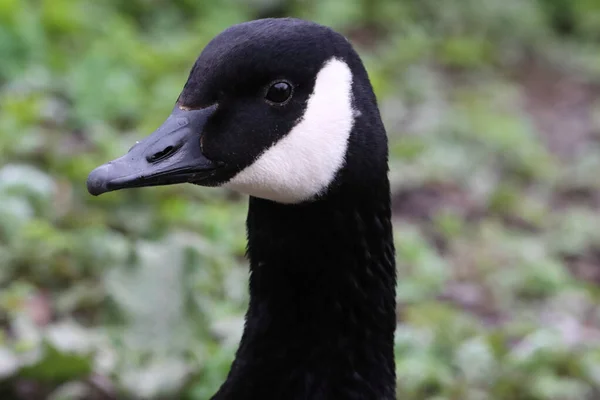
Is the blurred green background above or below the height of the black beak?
above

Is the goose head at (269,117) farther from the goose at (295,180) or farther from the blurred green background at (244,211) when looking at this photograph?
the blurred green background at (244,211)

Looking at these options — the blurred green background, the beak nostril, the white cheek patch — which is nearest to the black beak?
the beak nostril

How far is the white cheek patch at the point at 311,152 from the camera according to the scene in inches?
97.6

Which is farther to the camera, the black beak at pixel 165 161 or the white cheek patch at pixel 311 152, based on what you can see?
the white cheek patch at pixel 311 152

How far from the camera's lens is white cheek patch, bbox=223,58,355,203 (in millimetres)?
2479

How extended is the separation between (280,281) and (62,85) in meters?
3.52

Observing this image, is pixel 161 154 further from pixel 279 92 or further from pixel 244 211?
pixel 244 211

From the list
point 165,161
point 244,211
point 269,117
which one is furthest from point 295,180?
point 244,211

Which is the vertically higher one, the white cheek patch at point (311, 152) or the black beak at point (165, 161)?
the white cheek patch at point (311, 152)

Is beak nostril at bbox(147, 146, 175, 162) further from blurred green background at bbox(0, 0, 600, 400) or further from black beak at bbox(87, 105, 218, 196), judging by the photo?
blurred green background at bbox(0, 0, 600, 400)

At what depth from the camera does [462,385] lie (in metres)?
3.72

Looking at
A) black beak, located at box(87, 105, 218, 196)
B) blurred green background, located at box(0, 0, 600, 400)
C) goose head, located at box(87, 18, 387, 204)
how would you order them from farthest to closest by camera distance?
1. blurred green background, located at box(0, 0, 600, 400)
2. goose head, located at box(87, 18, 387, 204)
3. black beak, located at box(87, 105, 218, 196)

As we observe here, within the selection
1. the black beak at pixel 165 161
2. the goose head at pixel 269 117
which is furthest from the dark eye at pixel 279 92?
the black beak at pixel 165 161

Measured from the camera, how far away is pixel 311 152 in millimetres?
2480
